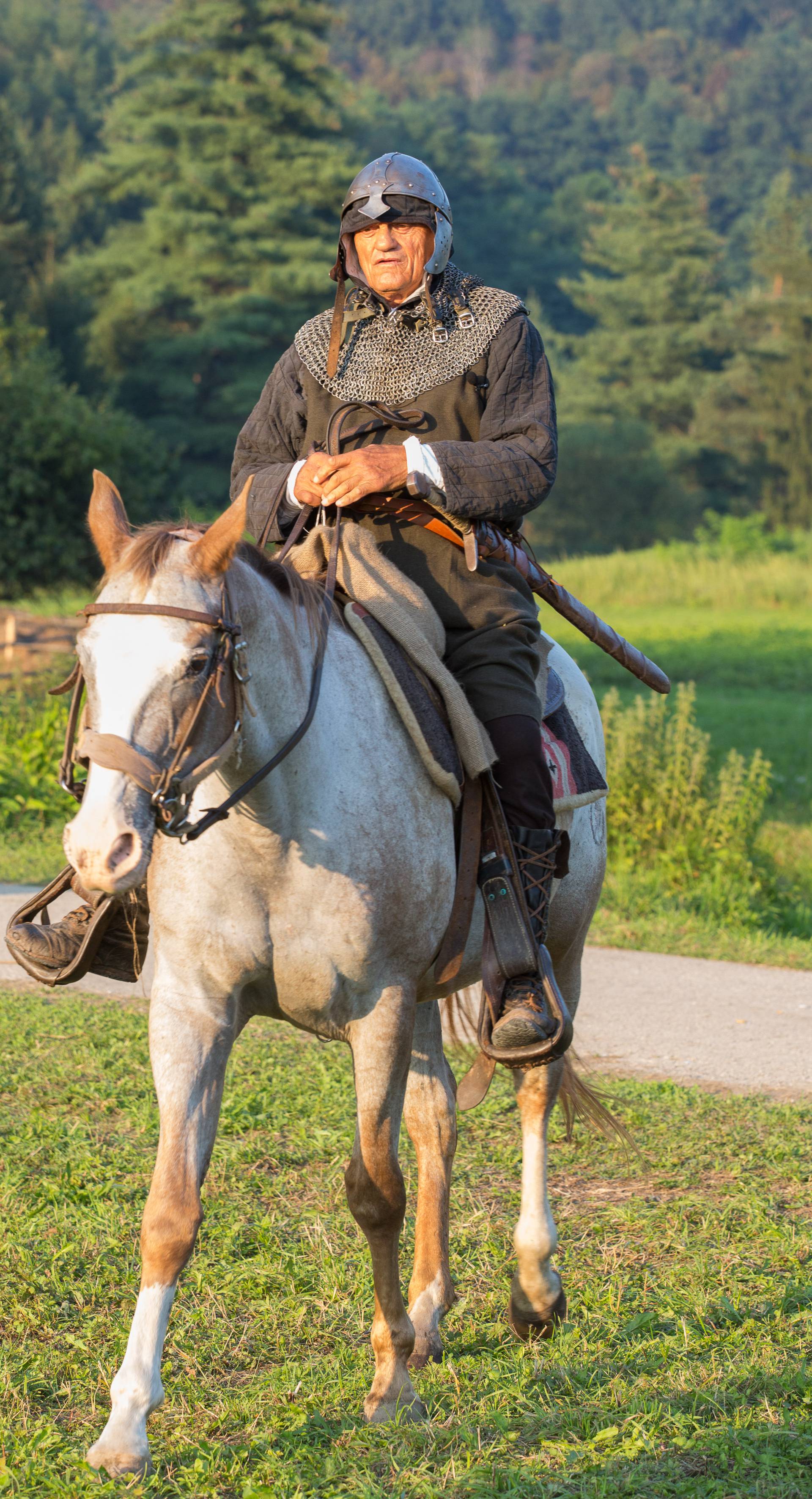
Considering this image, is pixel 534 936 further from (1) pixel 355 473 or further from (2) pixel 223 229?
(2) pixel 223 229

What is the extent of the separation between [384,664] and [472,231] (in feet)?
215

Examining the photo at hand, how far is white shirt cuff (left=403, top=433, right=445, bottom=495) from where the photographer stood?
3.72 meters

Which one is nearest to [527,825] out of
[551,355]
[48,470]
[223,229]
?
[48,470]

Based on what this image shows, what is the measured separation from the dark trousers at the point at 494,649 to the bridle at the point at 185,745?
66 centimetres

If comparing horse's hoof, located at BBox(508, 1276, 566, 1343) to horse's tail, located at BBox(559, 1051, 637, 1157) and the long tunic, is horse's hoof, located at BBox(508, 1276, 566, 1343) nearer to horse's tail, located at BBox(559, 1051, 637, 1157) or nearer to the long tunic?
horse's tail, located at BBox(559, 1051, 637, 1157)

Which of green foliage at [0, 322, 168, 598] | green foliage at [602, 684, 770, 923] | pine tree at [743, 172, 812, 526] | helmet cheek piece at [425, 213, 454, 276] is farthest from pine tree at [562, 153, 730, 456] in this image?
helmet cheek piece at [425, 213, 454, 276]

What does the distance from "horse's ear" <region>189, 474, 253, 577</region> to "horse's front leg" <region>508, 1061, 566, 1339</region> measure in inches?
88.3

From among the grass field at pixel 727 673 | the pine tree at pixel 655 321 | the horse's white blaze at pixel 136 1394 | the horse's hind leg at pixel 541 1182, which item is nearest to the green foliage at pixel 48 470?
the grass field at pixel 727 673

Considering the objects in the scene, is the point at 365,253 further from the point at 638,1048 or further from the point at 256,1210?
the point at 638,1048

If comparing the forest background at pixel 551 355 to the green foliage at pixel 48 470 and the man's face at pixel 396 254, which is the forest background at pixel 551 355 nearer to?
the green foliage at pixel 48 470

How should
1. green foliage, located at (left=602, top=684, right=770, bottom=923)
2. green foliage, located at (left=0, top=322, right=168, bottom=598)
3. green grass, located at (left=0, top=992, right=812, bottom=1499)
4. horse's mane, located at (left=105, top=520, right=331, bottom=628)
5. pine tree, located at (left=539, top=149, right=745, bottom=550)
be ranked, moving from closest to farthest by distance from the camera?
horse's mane, located at (left=105, top=520, right=331, bottom=628), green grass, located at (left=0, top=992, right=812, bottom=1499), green foliage, located at (left=602, top=684, right=770, bottom=923), green foliage, located at (left=0, top=322, right=168, bottom=598), pine tree, located at (left=539, top=149, right=745, bottom=550)

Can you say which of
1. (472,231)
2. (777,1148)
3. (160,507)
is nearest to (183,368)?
(160,507)

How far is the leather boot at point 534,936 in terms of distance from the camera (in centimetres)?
379

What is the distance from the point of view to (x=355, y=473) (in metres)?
3.69
